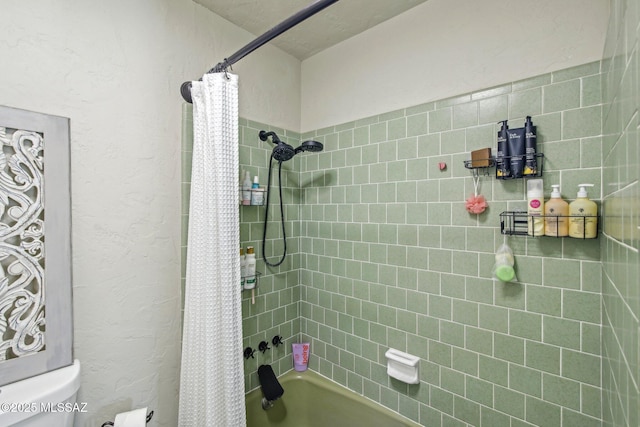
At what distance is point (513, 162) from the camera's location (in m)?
1.13

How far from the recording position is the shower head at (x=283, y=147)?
164cm

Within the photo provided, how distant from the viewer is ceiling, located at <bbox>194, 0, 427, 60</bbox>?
59.0 inches

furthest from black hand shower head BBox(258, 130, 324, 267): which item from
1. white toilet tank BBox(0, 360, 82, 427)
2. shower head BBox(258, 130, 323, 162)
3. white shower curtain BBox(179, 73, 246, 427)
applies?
white toilet tank BBox(0, 360, 82, 427)

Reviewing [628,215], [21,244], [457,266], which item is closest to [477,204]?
[457,266]

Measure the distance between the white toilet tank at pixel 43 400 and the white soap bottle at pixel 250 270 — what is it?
2.59 feet

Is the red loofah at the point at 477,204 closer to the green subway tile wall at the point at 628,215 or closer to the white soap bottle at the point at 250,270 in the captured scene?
the green subway tile wall at the point at 628,215

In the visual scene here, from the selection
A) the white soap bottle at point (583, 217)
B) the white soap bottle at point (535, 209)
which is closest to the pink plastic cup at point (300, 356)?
the white soap bottle at point (535, 209)

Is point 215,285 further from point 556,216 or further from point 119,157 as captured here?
point 556,216

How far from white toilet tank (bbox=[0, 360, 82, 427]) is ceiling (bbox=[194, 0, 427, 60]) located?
188 cm

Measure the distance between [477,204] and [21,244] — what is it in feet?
6.12

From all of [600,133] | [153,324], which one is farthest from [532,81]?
[153,324]

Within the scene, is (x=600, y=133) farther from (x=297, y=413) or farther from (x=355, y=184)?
(x=297, y=413)

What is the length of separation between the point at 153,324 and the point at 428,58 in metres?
1.99

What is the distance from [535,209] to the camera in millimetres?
1091
